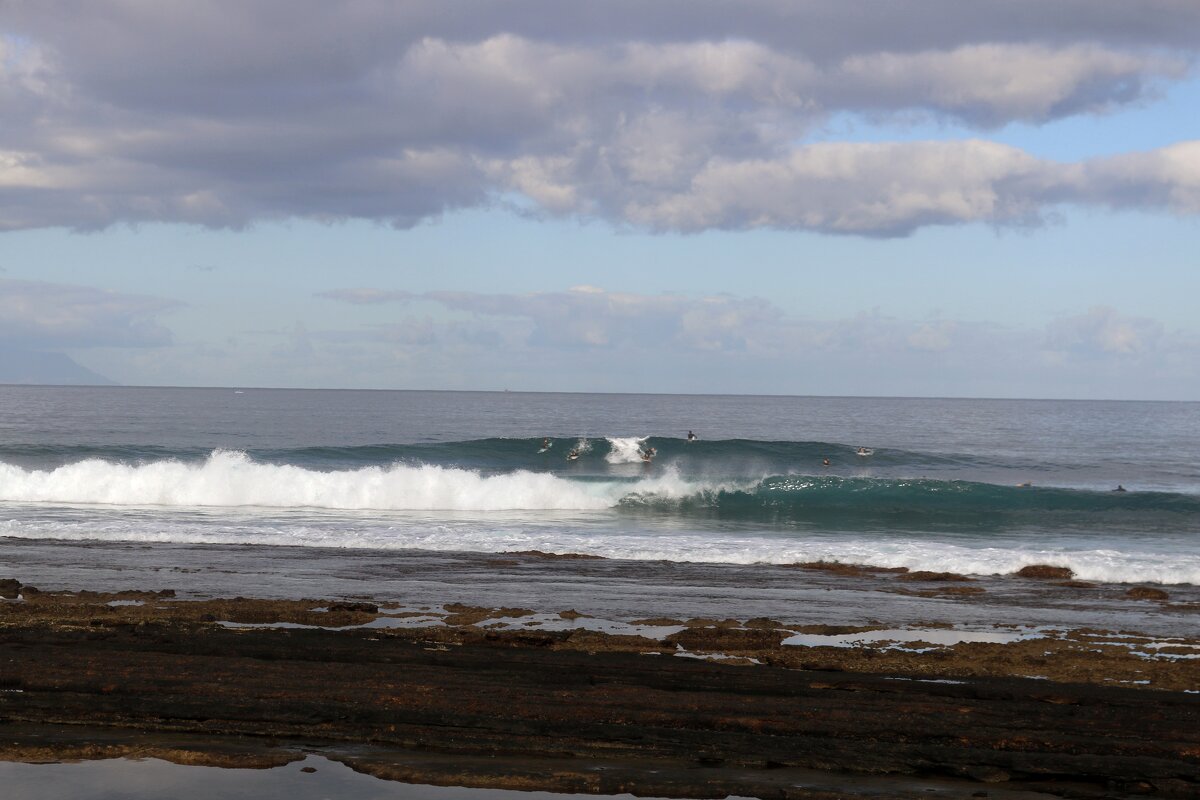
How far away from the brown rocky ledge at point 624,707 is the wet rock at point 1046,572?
804cm

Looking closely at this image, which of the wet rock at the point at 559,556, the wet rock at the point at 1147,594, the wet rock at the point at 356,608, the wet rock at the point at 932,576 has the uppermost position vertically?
the wet rock at the point at 1147,594

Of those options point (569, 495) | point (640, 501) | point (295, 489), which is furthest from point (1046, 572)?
point (295, 489)

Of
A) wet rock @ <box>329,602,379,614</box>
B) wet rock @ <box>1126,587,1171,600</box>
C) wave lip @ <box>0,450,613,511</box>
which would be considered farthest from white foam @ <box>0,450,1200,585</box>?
wet rock @ <box>329,602,379,614</box>

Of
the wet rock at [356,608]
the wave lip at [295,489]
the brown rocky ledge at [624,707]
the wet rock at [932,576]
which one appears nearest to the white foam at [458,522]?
the wave lip at [295,489]

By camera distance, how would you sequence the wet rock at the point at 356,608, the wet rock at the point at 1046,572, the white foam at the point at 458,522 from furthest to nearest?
the white foam at the point at 458,522
the wet rock at the point at 1046,572
the wet rock at the point at 356,608

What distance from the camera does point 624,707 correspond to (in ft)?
32.1

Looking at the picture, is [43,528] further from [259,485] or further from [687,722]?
[687,722]

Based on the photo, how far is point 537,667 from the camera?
446 inches

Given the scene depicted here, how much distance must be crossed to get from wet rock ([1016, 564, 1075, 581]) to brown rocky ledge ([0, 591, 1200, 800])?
804cm

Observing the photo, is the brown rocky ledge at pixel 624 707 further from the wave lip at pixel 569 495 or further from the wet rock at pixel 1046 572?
the wave lip at pixel 569 495

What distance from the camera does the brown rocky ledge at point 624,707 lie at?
8414mm

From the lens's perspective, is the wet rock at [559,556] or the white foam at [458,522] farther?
the white foam at [458,522]

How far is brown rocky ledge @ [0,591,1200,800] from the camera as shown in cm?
841

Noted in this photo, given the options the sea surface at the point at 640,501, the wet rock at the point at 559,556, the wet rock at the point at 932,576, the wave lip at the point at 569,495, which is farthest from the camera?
the wave lip at the point at 569,495
